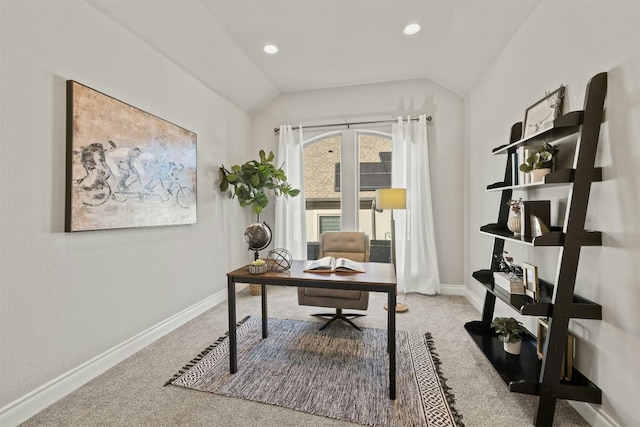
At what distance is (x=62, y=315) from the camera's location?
1.81 m

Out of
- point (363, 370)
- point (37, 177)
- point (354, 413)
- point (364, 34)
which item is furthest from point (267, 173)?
point (354, 413)

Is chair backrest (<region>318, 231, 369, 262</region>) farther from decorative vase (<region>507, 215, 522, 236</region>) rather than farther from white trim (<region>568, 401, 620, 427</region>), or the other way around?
white trim (<region>568, 401, 620, 427</region>)

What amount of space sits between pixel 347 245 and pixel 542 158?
1812 millimetres

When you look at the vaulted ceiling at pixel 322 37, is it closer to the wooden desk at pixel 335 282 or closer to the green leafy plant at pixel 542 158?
the green leafy plant at pixel 542 158

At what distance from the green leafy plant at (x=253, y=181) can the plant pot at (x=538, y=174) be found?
2.66 m

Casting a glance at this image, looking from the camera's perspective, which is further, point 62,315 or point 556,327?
point 62,315

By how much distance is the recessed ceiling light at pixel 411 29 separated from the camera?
9.06 feet

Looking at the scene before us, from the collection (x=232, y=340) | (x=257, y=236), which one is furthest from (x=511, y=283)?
(x=232, y=340)

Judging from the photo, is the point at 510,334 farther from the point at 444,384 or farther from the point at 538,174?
the point at 538,174

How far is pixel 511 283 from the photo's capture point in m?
1.79

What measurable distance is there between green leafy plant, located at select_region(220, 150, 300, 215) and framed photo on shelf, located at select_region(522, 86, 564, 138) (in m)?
2.59

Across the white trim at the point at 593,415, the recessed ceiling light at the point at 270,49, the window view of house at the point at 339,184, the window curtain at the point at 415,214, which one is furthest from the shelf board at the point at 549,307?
the recessed ceiling light at the point at 270,49

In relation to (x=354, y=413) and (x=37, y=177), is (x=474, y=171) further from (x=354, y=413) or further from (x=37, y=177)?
(x=37, y=177)

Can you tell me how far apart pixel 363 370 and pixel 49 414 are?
1.91 metres
